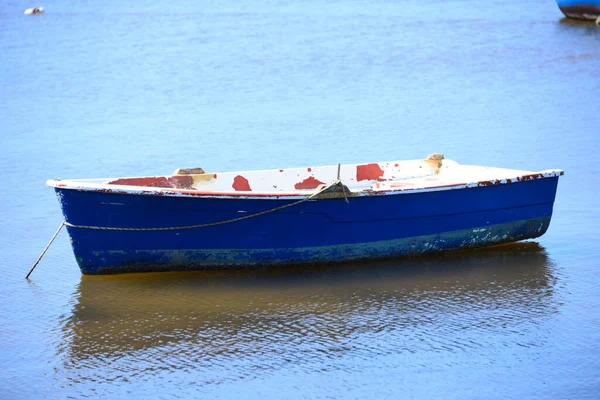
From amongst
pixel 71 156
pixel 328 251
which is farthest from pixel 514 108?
pixel 328 251

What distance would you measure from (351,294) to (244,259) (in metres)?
1.05

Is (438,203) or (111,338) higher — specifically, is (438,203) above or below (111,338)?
above

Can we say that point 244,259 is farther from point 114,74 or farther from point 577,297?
point 114,74

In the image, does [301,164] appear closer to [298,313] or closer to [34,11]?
[298,313]

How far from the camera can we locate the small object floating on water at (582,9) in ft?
91.0

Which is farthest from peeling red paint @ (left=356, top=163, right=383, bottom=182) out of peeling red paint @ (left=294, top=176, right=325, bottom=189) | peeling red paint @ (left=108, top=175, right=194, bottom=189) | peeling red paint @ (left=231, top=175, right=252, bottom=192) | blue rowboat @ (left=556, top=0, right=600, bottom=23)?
blue rowboat @ (left=556, top=0, right=600, bottom=23)

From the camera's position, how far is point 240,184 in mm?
9867

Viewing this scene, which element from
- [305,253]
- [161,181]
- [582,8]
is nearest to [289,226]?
[305,253]

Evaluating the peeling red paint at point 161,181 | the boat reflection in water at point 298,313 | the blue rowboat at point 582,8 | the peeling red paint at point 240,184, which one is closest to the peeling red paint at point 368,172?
the peeling red paint at point 240,184

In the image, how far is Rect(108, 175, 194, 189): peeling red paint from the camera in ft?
30.2

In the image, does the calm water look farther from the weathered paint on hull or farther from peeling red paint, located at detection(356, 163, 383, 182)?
peeling red paint, located at detection(356, 163, 383, 182)

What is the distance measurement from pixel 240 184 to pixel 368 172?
1.37 meters

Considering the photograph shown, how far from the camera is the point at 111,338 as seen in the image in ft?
25.2

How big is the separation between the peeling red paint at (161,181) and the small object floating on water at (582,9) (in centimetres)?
2057
